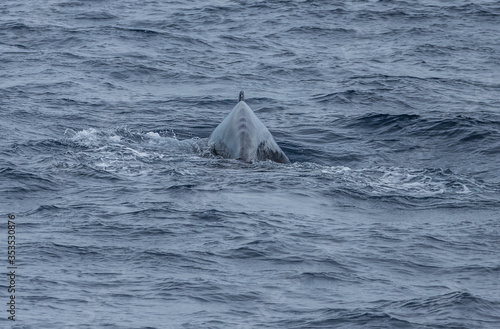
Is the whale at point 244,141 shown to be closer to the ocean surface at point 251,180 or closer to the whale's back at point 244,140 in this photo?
the whale's back at point 244,140

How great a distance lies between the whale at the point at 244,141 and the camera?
18.4 meters

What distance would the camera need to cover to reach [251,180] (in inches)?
685

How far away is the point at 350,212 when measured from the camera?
1636 cm

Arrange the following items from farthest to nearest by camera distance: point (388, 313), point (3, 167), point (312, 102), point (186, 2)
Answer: point (186, 2), point (312, 102), point (3, 167), point (388, 313)

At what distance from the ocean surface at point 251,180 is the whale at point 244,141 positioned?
271 millimetres

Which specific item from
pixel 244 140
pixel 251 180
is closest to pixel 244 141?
pixel 244 140

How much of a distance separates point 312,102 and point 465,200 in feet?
30.1

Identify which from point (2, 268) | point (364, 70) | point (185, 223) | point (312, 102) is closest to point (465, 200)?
point (185, 223)

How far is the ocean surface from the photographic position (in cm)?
1272

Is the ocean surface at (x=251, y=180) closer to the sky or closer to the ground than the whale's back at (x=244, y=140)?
closer to the ground

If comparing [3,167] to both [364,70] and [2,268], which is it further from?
[364,70]

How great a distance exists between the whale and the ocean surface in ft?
0.89

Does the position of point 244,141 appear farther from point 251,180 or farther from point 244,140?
point 251,180

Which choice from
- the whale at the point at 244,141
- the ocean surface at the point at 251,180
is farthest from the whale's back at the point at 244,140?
the ocean surface at the point at 251,180
